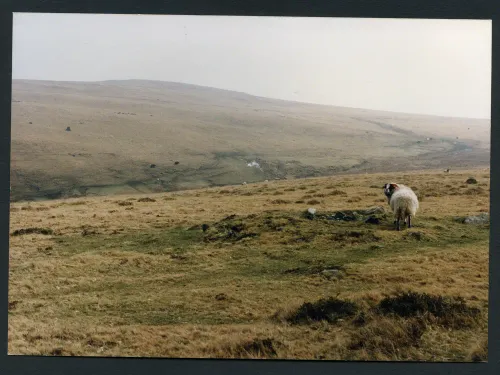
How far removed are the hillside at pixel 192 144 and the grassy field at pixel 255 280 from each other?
790 cm

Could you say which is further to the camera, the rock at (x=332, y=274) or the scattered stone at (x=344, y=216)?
the scattered stone at (x=344, y=216)

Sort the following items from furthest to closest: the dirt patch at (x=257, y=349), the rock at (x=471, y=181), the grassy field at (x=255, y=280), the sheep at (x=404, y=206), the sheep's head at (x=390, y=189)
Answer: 1. the rock at (x=471, y=181)
2. the sheep's head at (x=390, y=189)
3. the sheep at (x=404, y=206)
4. the grassy field at (x=255, y=280)
5. the dirt patch at (x=257, y=349)

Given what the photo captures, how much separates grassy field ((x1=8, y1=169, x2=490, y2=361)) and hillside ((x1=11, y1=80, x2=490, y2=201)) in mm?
7901

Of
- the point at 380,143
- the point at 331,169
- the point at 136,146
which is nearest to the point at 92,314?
the point at 331,169

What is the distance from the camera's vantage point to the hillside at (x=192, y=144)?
32406 mm

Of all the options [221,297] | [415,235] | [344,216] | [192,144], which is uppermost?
[192,144]

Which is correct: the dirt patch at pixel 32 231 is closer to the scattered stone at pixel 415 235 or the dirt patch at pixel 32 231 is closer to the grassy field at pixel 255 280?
the grassy field at pixel 255 280

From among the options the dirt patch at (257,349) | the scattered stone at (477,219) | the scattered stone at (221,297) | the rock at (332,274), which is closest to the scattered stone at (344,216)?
the scattered stone at (477,219)

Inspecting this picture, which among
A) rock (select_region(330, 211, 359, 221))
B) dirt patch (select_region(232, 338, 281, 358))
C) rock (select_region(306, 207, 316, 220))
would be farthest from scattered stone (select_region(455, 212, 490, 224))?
dirt patch (select_region(232, 338, 281, 358))

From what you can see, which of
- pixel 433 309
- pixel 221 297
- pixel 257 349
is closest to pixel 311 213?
pixel 221 297

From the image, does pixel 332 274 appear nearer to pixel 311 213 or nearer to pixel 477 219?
pixel 311 213

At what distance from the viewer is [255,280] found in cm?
1605

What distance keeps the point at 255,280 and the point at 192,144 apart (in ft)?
85.6

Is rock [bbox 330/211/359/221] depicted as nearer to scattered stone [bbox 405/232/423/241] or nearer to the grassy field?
the grassy field
